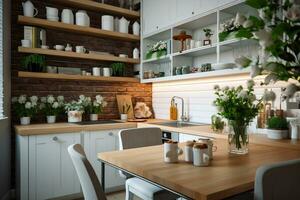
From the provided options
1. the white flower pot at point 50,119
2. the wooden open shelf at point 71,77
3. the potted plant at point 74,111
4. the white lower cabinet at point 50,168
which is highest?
the wooden open shelf at point 71,77

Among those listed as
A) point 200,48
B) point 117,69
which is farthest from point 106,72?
point 200,48

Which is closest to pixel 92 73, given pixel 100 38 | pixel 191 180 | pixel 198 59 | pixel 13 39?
pixel 100 38

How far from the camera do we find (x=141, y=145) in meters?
2.13

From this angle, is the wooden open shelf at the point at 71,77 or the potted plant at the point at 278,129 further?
the wooden open shelf at the point at 71,77

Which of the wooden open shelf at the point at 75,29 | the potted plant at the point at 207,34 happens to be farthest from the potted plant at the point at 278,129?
the wooden open shelf at the point at 75,29

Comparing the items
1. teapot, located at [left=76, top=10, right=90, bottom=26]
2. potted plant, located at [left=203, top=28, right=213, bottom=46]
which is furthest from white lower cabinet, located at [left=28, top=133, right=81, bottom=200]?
potted plant, located at [left=203, top=28, right=213, bottom=46]

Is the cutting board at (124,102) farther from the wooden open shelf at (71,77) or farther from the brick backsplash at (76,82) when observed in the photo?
the wooden open shelf at (71,77)

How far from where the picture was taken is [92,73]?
11.9ft

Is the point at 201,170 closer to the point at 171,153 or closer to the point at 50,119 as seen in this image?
the point at 171,153

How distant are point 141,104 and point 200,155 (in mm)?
2653

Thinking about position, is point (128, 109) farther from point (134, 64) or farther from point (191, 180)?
point (191, 180)

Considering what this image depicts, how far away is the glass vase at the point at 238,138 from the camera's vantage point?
62.6 inches

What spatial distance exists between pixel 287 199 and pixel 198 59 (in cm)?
262

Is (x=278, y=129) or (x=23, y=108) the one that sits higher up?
(x=23, y=108)
